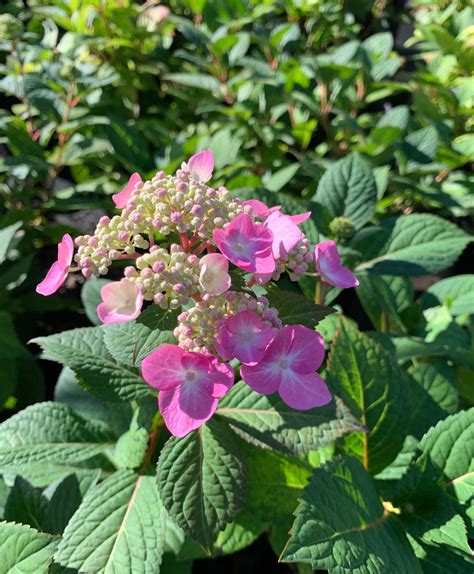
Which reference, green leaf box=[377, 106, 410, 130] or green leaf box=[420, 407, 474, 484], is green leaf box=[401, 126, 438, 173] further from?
green leaf box=[420, 407, 474, 484]

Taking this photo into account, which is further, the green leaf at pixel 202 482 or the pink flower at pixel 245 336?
the green leaf at pixel 202 482

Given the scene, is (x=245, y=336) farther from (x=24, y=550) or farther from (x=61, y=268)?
(x=24, y=550)

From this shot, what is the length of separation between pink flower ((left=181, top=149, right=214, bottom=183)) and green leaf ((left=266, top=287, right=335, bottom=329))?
0.18 metres

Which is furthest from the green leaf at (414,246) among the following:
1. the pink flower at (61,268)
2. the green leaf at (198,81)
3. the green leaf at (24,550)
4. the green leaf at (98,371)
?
the green leaf at (198,81)

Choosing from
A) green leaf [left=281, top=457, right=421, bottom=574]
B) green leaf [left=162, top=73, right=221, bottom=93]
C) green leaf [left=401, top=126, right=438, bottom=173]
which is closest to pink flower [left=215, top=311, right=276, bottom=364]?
green leaf [left=281, top=457, right=421, bottom=574]

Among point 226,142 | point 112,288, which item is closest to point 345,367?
point 112,288

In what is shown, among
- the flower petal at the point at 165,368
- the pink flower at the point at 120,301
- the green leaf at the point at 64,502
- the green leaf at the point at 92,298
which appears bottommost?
the green leaf at the point at 64,502

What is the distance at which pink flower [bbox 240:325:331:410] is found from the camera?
615 millimetres

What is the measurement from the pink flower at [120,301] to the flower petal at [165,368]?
55mm

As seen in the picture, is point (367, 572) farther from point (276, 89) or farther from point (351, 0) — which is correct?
point (351, 0)

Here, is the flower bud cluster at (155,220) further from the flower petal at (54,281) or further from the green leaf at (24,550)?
the green leaf at (24,550)

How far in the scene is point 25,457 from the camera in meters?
0.83

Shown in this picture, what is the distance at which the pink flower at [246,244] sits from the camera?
0.59 meters

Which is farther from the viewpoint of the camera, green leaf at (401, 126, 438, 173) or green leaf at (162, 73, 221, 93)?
green leaf at (162, 73, 221, 93)
